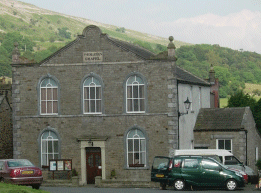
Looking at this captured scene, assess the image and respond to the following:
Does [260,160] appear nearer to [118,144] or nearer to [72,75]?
[118,144]

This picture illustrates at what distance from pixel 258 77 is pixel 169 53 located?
140458 millimetres

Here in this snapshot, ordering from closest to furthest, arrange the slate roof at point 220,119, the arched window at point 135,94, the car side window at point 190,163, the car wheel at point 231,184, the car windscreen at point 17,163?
the car windscreen at point 17,163 < the car wheel at point 231,184 < the car side window at point 190,163 < the arched window at point 135,94 < the slate roof at point 220,119

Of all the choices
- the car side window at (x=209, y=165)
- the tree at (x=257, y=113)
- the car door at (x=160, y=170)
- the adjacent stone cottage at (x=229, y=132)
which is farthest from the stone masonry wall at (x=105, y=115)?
the tree at (x=257, y=113)

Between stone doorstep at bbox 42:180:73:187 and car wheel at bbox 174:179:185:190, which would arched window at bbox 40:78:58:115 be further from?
car wheel at bbox 174:179:185:190

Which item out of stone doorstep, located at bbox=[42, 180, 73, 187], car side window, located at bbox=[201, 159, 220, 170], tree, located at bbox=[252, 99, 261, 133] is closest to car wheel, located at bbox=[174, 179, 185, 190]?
car side window, located at bbox=[201, 159, 220, 170]

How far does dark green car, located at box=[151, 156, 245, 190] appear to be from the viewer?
3109 cm

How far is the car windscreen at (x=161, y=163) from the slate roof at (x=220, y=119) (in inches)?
336

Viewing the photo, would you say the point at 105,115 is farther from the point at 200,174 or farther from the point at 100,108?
the point at 200,174

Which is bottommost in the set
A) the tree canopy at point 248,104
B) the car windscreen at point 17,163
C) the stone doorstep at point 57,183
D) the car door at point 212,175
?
the stone doorstep at point 57,183

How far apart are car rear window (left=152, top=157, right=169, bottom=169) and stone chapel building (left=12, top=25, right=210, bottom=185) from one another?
409cm

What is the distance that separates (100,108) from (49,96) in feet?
11.8

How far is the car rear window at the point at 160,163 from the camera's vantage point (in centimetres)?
3420

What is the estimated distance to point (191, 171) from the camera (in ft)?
104

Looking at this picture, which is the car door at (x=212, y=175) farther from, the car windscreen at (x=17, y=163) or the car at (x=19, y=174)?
the car windscreen at (x=17, y=163)
